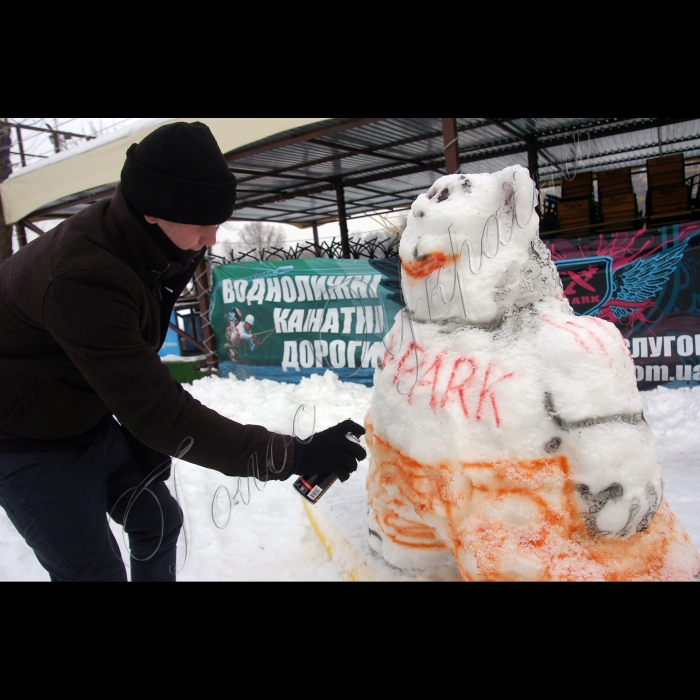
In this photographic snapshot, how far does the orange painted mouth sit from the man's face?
2.35ft

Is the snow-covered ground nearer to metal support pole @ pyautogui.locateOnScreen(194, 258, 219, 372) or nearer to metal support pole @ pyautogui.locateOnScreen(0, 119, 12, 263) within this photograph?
metal support pole @ pyautogui.locateOnScreen(194, 258, 219, 372)

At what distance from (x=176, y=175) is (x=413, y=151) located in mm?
6599

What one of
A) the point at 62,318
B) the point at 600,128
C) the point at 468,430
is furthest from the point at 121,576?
the point at 600,128

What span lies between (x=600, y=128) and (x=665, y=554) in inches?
261

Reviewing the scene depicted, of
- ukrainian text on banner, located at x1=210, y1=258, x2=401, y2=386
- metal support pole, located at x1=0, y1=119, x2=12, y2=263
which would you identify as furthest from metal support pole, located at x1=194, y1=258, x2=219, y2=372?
metal support pole, located at x1=0, y1=119, x2=12, y2=263

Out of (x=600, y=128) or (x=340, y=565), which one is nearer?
(x=340, y=565)

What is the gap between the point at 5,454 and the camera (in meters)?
1.50

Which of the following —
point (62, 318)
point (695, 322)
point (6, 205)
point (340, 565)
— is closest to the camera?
point (62, 318)

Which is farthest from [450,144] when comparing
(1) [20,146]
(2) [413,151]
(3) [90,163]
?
(1) [20,146]

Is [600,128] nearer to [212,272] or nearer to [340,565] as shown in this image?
[212,272]

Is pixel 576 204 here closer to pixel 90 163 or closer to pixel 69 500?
pixel 90 163

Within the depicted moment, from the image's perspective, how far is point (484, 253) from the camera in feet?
5.74

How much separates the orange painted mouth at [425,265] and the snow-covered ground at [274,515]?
1.36m

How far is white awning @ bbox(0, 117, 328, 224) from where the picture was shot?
5.38 m
